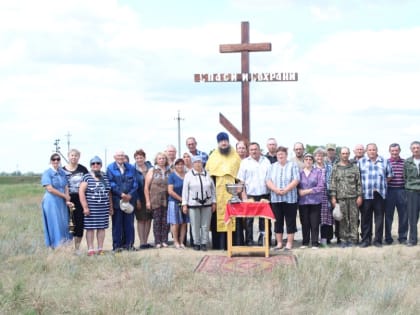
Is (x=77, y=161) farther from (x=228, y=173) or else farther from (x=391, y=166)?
(x=391, y=166)

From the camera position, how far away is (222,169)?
10102mm

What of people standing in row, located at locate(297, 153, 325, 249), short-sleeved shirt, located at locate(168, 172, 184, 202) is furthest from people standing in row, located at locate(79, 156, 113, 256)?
people standing in row, located at locate(297, 153, 325, 249)

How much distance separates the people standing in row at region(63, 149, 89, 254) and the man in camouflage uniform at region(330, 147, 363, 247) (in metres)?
3.90

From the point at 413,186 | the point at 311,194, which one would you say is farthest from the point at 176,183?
the point at 413,186

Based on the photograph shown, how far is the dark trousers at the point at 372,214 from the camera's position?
33.2 ft

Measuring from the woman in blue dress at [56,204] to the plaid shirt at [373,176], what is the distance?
4575 millimetres

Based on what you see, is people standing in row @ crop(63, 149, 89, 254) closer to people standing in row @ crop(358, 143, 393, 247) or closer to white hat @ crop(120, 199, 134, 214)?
white hat @ crop(120, 199, 134, 214)

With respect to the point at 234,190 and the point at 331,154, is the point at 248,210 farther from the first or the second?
the point at 331,154

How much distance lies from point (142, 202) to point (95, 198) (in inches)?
42.7

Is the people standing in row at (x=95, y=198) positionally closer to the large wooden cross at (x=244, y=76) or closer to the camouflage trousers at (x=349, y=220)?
the camouflage trousers at (x=349, y=220)

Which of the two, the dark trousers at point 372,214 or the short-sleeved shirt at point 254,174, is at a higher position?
the short-sleeved shirt at point 254,174

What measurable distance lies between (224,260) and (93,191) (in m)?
2.20

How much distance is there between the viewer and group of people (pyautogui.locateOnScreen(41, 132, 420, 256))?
979 cm

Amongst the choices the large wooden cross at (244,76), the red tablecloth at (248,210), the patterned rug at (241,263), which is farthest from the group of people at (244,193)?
the large wooden cross at (244,76)
